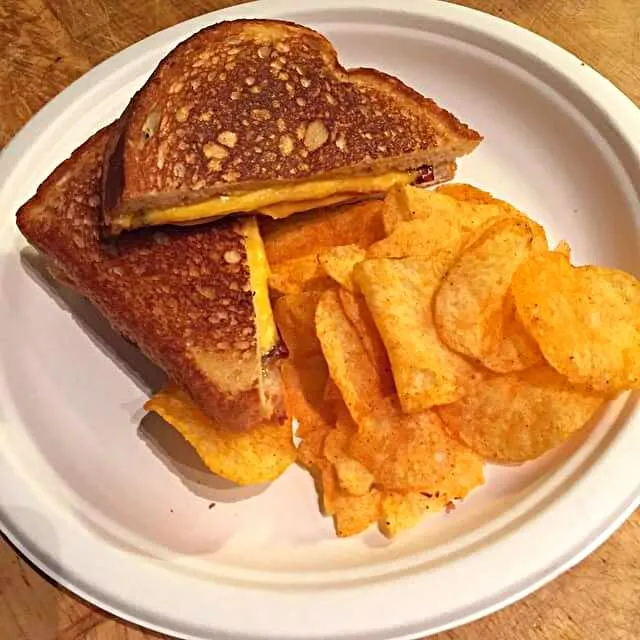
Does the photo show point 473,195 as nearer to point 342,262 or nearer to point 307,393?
point 342,262

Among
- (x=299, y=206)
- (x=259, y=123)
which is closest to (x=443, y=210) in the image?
(x=299, y=206)

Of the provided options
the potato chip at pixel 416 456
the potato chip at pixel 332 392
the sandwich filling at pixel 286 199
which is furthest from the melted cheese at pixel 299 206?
the potato chip at pixel 416 456

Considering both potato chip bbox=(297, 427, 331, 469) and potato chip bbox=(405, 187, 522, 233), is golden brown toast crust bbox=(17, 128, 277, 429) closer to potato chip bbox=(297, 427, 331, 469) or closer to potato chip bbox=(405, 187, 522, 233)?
potato chip bbox=(297, 427, 331, 469)

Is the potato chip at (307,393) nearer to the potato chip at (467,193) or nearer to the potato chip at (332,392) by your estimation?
the potato chip at (332,392)

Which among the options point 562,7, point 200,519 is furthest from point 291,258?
point 562,7

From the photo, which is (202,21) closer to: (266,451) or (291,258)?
(291,258)

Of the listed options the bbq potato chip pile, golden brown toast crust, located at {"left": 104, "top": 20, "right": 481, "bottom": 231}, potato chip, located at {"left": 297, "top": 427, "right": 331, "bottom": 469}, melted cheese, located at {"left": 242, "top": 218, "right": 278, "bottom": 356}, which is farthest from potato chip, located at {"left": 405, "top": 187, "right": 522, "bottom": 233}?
potato chip, located at {"left": 297, "top": 427, "right": 331, "bottom": 469}
